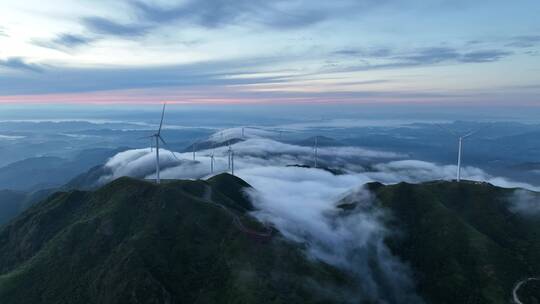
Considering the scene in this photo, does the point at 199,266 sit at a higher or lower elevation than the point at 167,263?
lower

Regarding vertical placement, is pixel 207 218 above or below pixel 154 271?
above

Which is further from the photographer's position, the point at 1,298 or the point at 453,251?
the point at 453,251

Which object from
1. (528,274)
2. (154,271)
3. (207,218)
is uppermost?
(207,218)

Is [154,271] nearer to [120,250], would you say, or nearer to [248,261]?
[120,250]

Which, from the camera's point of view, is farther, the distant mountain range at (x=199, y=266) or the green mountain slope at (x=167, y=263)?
the distant mountain range at (x=199, y=266)

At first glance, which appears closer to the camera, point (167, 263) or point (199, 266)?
point (167, 263)

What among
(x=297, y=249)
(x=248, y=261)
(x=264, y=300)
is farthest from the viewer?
(x=297, y=249)

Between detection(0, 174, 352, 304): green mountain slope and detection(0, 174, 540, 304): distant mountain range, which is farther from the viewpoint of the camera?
detection(0, 174, 540, 304): distant mountain range

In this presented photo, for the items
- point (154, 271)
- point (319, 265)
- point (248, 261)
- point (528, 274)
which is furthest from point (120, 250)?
point (528, 274)
